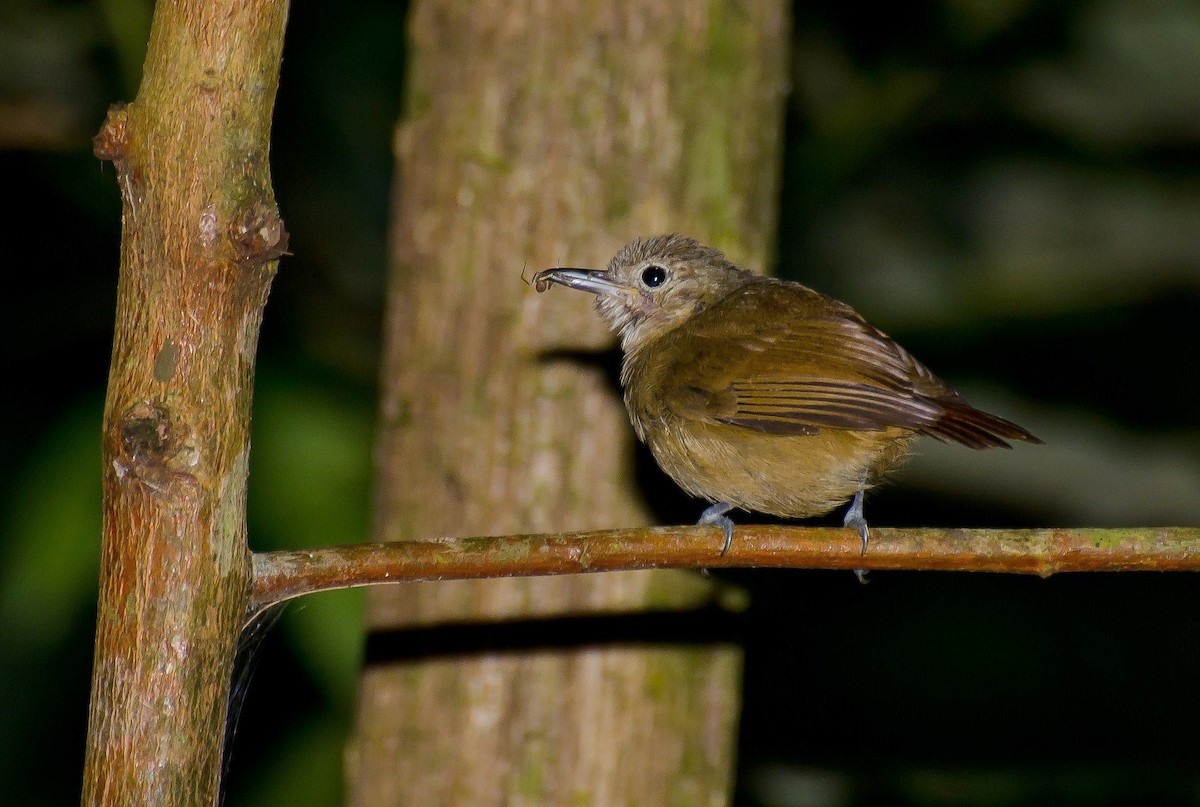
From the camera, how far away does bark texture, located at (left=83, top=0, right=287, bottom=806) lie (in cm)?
199

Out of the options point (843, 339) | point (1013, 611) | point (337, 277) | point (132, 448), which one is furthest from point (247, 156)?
point (1013, 611)

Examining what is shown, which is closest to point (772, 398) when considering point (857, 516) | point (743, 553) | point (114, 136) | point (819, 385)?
point (819, 385)

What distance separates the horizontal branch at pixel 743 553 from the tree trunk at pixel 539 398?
3.48 feet

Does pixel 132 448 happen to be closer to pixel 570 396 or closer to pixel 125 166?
pixel 125 166

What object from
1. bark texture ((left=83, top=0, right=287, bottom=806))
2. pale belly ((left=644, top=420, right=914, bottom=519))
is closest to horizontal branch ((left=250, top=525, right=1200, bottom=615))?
bark texture ((left=83, top=0, right=287, bottom=806))

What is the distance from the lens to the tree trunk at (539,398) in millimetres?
3611

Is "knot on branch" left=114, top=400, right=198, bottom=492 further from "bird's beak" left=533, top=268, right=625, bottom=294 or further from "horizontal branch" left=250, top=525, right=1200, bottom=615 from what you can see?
"bird's beak" left=533, top=268, right=625, bottom=294

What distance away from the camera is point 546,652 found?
3633 millimetres

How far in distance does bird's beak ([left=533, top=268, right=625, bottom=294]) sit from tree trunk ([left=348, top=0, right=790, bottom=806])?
0.08 metres

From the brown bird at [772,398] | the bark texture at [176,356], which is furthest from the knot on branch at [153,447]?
the brown bird at [772,398]

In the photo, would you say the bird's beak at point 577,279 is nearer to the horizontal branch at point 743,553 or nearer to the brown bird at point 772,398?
the brown bird at point 772,398

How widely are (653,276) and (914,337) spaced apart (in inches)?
69.6

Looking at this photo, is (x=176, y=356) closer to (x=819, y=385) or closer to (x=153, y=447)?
(x=153, y=447)

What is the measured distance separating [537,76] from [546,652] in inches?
60.8
